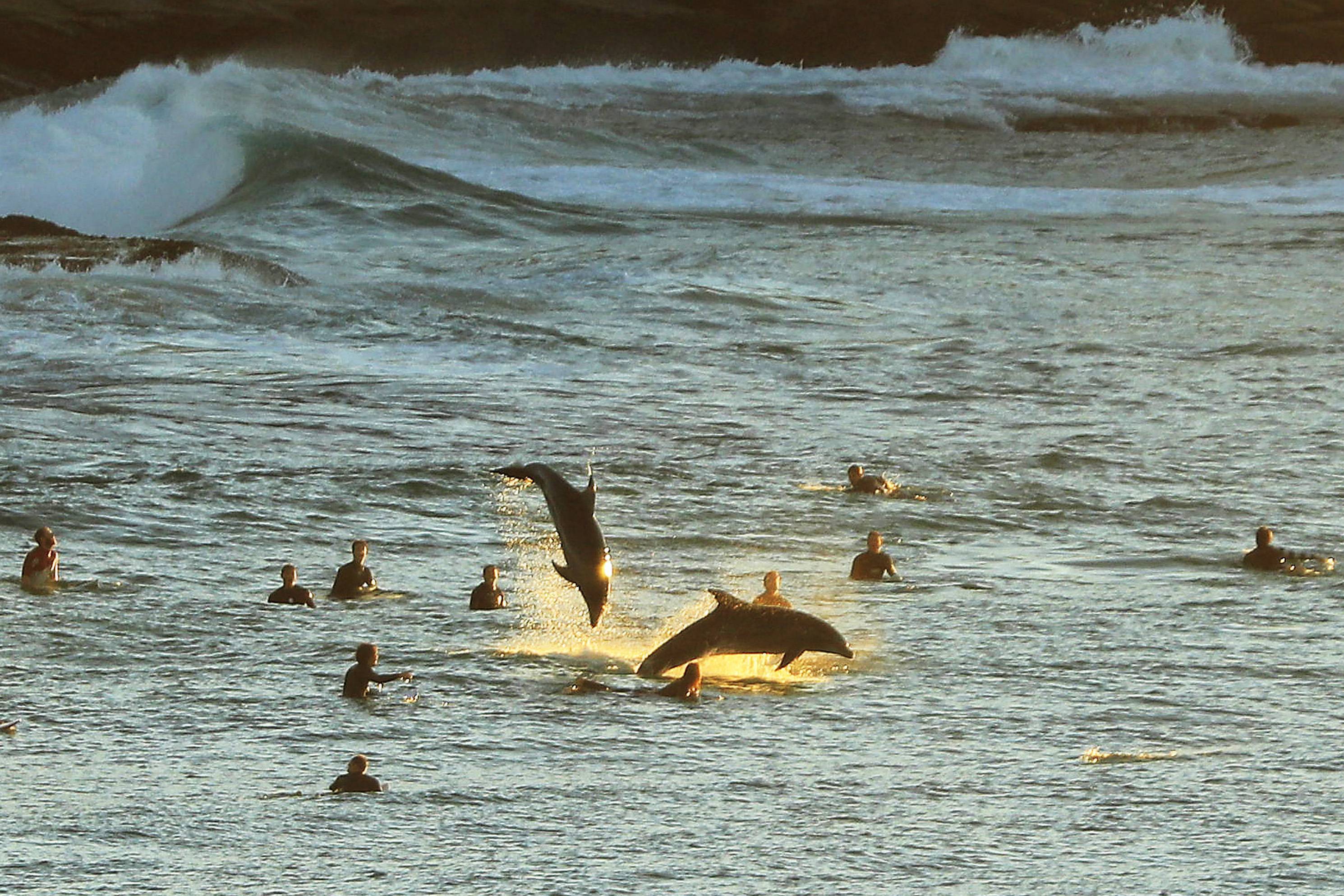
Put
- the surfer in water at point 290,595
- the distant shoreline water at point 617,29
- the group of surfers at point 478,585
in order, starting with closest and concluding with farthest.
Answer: the group of surfers at point 478,585 < the surfer in water at point 290,595 < the distant shoreline water at point 617,29

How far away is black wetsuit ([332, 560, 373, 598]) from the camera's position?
12656 mm

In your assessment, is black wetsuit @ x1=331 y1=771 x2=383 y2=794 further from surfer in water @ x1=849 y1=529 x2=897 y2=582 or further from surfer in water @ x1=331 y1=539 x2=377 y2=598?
surfer in water @ x1=849 y1=529 x2=897 y2=582

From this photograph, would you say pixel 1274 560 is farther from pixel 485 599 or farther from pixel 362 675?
pixel 362 675

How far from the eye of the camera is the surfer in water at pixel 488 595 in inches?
493

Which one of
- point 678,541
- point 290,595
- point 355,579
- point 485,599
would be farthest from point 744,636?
point 678,541

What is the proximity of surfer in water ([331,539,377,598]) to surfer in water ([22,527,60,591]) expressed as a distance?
164 centimetres

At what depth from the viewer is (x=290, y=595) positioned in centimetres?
1255

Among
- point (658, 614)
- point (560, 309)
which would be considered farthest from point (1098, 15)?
point (658, 614)

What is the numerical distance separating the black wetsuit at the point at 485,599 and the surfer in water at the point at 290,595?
0.91 m

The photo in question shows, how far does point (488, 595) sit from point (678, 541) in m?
2.29

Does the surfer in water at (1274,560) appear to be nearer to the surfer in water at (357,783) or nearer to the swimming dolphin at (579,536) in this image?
the swimming dolphin at (579,536)

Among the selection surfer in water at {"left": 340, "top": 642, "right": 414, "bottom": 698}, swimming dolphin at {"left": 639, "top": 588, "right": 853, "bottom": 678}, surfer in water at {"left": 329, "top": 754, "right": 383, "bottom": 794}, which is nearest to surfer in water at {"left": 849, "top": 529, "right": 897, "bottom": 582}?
swimming dolphin at {"left": 639, "top": 588, "right": 853, "bottom": 678}

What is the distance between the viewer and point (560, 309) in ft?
80.7

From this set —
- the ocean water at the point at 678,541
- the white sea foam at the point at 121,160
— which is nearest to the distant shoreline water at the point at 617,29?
the white sea foam at the point at 121,160
